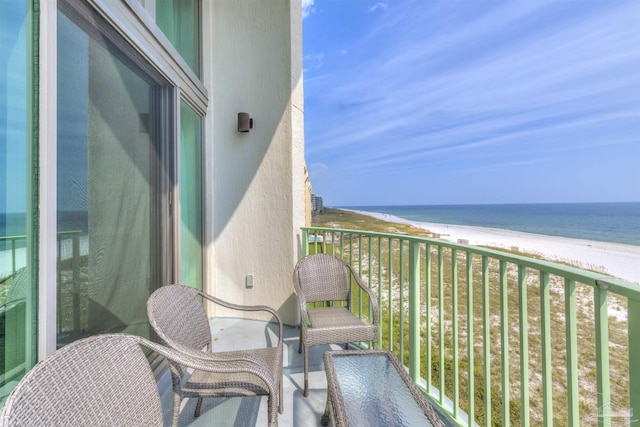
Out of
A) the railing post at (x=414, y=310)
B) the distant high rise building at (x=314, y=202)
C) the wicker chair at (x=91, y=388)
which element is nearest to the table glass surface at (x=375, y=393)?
the railing post at (x=414, y=310)

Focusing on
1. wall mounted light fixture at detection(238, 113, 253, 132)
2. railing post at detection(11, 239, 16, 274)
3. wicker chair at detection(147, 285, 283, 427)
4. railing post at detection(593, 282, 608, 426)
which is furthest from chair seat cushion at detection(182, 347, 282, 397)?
wall mounted light fixture at detection(238, 113, 253, 132)

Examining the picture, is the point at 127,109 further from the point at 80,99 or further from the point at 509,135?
the point at 509,135

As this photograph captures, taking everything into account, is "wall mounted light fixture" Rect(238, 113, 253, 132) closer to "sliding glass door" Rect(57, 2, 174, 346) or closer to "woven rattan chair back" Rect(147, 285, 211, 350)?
"sliding glass door" Rect(57, 2, 174, 346)

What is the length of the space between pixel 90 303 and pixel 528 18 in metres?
17.1

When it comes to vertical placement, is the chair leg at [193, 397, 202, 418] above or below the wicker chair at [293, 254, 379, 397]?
below

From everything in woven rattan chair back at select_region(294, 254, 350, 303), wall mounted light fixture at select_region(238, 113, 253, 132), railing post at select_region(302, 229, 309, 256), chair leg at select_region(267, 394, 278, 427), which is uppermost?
wall mounted light fixture at select_region(238, 113, 253, 132)

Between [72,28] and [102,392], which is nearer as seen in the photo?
[102,392]

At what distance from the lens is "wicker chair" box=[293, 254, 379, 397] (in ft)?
6.47

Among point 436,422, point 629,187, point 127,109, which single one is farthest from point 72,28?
point 629,187

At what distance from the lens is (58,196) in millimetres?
1210

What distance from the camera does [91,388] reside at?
0.90m

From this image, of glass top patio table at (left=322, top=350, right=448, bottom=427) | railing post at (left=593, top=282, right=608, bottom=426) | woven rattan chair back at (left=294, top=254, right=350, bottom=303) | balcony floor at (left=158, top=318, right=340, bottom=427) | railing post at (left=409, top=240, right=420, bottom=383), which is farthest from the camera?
woven rattan chair back at (left=294, top=254, right=350, bottom=303)

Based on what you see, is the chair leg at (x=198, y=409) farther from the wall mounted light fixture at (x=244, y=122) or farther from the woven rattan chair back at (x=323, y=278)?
the wall mounted light fixture at (x=244, y=122)

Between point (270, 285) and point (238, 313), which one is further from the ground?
point (270, 285)
